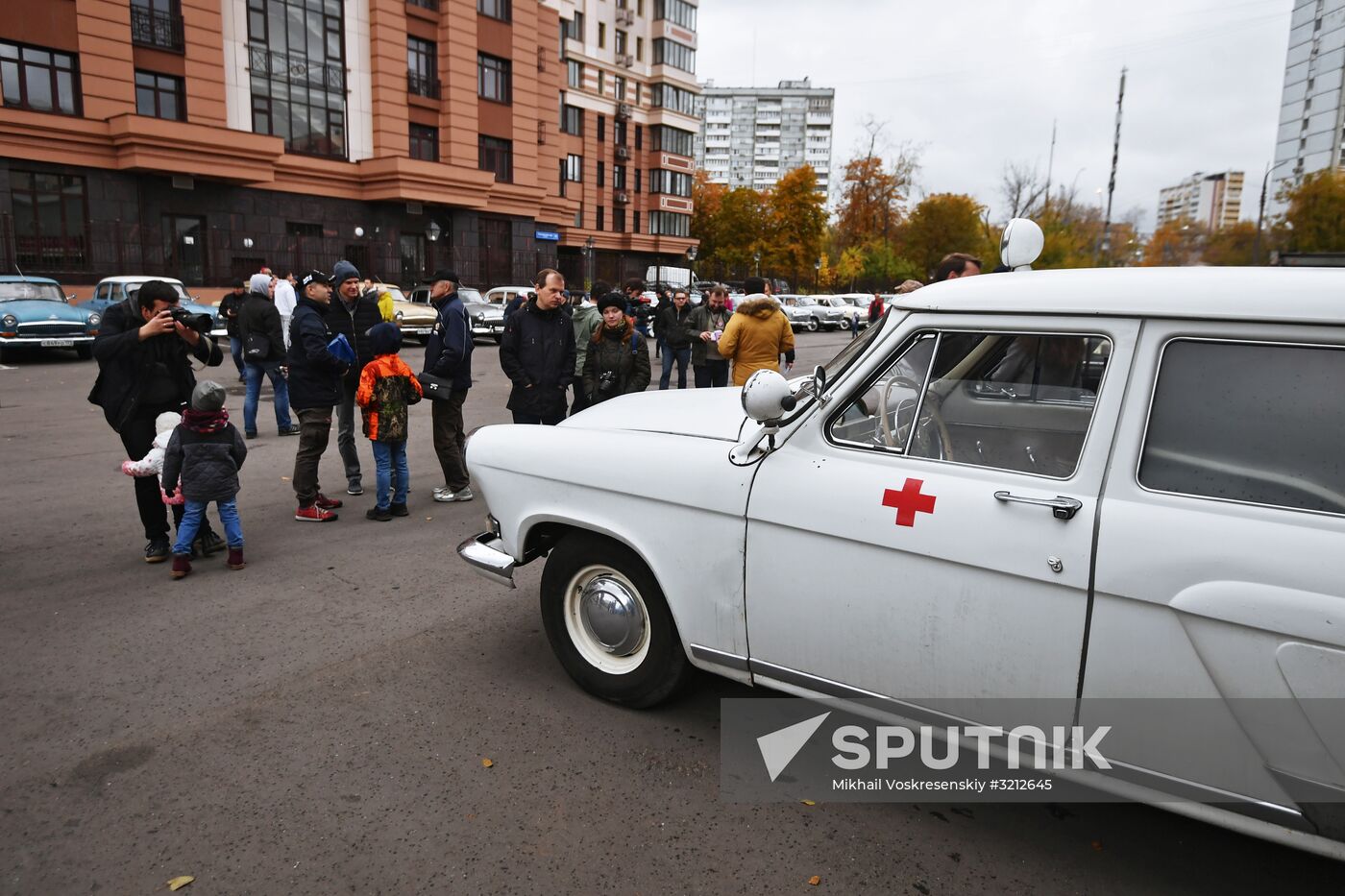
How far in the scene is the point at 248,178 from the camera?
27.9m

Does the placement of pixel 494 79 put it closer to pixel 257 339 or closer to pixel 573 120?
pixel 573 120

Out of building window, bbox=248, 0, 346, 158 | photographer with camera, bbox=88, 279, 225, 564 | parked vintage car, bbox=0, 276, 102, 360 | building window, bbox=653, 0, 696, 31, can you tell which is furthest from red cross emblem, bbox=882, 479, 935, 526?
building window, bbox=653, 0, 696, 31

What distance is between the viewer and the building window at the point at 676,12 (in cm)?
6003

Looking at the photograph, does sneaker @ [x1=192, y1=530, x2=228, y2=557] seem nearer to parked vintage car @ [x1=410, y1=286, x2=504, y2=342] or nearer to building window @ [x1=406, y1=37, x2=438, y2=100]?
parked vintage car @ [x1=410, y1=286, x2=504, y2=342]

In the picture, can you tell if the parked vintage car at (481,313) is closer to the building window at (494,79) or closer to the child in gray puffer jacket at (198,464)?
the building window at (494,79)

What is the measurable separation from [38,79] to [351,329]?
2568cm

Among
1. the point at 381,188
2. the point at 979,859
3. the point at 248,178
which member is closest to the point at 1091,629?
the point at 979,859

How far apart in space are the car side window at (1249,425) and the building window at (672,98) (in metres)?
63.2

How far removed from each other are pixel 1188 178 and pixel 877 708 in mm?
192843

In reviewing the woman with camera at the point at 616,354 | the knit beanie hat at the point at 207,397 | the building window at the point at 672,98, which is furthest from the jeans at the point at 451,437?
the building window at the point at 672,98

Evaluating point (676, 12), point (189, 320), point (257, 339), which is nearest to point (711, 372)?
point (257, 339)

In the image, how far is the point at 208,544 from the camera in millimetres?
5742

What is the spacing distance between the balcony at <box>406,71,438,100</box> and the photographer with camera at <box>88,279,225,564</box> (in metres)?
31.1

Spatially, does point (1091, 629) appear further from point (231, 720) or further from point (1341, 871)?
point (231, 720)
